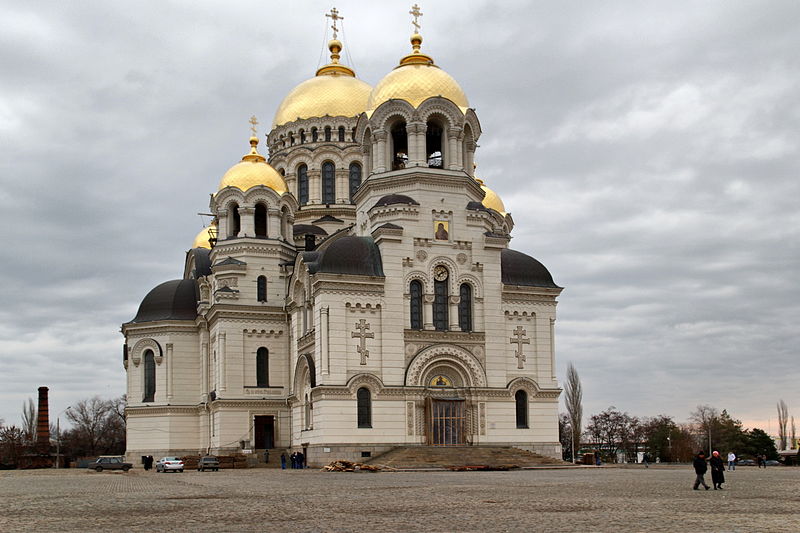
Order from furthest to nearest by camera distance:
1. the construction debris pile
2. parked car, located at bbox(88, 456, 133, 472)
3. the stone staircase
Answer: parked car, located at bbox(88, 456, 133, 472) < the stone staircase < the construction debris pile

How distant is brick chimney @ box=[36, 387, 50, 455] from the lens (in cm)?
7038

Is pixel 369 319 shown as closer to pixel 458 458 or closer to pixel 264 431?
pixel 458 458

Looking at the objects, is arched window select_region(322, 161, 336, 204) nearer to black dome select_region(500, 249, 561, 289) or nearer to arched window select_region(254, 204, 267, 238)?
arched window select_region(254, 204, 267, 238)

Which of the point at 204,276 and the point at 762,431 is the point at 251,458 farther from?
the point at 762,431

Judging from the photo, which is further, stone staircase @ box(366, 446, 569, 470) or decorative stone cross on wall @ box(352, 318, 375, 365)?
decorative stone cross on wall @ box(352, 318, 375, 365)

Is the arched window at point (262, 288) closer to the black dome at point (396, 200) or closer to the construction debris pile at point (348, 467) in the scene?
the black dome at point (396, 200)

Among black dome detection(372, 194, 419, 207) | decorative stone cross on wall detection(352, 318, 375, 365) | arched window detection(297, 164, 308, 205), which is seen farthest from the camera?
arched window detection(297, 164, 308, 205)

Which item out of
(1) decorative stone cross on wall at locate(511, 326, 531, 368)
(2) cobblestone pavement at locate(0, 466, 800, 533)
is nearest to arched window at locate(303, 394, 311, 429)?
(1) decorative stone cross on wall at locate(511, 326, 531, 368)

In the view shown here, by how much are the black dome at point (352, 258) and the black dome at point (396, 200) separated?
179 centimetres

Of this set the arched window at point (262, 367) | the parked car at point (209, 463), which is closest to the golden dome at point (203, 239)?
the arched window at point (262, 367)


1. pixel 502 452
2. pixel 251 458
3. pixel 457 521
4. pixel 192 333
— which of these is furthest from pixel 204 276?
pixel 457 521

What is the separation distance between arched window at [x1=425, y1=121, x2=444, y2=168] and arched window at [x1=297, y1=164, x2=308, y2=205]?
1220 centimetres

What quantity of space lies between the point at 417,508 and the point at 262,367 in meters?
34.0

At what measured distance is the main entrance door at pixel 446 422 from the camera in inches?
1670
